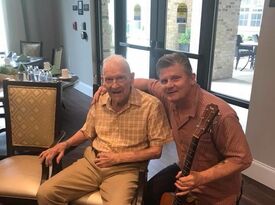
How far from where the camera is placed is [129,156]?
1.57 meters

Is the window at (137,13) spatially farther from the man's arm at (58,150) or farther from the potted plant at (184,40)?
→ the man's arm at (58,150)

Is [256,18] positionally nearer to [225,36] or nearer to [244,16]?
[244,16]

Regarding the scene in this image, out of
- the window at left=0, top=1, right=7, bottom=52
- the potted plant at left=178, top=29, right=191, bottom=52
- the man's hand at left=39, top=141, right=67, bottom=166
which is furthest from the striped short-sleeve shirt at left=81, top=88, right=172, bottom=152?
the window at left=0, top=1, right=7, bottom=52

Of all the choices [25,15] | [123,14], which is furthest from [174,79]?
[25,15]

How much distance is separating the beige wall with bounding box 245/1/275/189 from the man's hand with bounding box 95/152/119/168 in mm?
1355

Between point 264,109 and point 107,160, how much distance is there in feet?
4.62

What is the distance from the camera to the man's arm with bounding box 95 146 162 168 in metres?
1.56

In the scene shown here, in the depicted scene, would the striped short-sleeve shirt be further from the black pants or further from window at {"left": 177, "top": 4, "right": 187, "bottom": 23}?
window at {"left": 177, "top": 4, "right": 187, "bottom": 23}

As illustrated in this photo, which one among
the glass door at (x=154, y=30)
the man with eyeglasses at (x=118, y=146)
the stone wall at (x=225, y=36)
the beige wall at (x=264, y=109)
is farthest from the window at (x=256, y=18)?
the man with eyeglasses at (x=118, y=146)

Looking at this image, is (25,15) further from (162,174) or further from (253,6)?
(162,174)

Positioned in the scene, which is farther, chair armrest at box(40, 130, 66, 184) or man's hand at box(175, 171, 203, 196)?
chair armrest at box(40, 130, 66, 184)

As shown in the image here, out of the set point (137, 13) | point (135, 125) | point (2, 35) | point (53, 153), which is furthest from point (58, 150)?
point (2, 35)

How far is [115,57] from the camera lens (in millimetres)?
1632

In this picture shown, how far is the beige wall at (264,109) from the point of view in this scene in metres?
2.16
